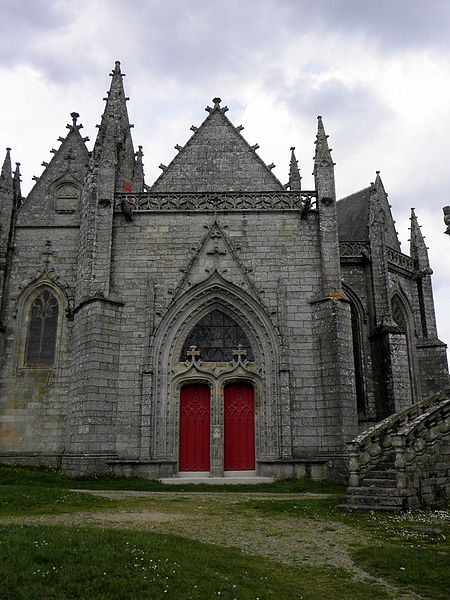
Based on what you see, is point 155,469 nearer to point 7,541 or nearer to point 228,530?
point 228,530

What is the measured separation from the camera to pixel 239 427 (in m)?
16.8

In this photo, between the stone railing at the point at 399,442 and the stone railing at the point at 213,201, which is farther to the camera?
the stone railing at the point at 213,201

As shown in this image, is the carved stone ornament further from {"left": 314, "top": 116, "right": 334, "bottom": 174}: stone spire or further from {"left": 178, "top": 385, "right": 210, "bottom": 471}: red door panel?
{"left": 178, "top": 385, "right": 210, "bottom": 471}: red door panel

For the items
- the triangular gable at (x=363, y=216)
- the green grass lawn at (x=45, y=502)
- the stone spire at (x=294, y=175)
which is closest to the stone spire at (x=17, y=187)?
the stone spire at (x=294, y=175)

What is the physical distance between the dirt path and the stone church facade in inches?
209

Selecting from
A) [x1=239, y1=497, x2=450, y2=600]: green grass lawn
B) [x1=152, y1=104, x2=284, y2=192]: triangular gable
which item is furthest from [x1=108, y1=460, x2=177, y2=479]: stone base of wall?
[x1=152, y1=104, x2=284, y2=192]: triangular gable

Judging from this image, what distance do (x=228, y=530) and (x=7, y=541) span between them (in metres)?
3.17

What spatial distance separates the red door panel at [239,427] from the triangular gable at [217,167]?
7.15 metres

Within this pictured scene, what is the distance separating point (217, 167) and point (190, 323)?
6069 mm

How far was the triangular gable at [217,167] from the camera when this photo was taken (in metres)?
19.6

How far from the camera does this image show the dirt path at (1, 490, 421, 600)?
251 inches

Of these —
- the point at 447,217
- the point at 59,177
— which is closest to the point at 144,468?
the point at 447,217

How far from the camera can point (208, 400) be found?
55.9ft

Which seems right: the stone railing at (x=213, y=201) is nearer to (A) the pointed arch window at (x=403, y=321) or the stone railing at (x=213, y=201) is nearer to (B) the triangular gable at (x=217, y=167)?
(B) the triangular gable at (x=217, y=167)
